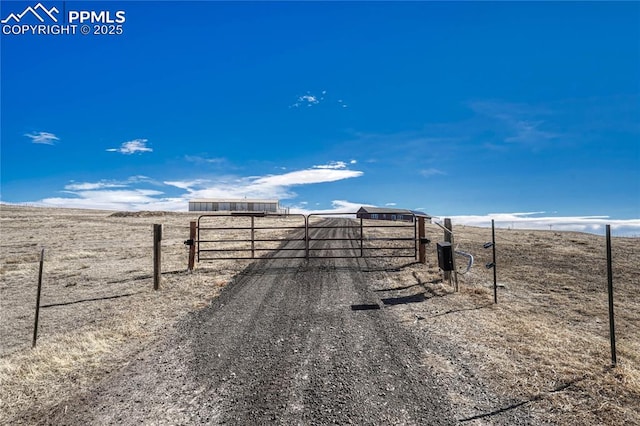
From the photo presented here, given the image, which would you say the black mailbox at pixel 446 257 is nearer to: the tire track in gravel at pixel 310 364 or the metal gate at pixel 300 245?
the metal gate at pixel 300 245

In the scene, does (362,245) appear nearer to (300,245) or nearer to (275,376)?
(300,245)

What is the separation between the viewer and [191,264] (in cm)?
1206

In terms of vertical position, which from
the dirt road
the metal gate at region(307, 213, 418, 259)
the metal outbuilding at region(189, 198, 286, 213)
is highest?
the metal outbuilding at region(189, 198, 286, 213)

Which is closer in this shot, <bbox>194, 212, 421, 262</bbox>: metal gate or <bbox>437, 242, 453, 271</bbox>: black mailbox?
<bbox>437, 242, 453, 271</bbox>: black mailbox

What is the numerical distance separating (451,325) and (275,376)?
3569mm

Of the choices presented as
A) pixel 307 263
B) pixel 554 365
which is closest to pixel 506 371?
pixel 554 365

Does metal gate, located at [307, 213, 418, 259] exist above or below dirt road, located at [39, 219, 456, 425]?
above

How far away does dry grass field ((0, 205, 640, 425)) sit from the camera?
4.08 meters

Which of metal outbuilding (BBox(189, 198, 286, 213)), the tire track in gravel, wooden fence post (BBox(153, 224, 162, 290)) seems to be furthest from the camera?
metal outbuilding (BBox(189, 198, 286, 213))

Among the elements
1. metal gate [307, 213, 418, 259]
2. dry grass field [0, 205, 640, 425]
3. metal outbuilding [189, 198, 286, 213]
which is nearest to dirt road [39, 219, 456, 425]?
dry grass field [0, 205, 640, 425]

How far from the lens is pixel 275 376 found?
445cm

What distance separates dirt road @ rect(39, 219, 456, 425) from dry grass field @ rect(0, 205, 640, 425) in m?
0.40

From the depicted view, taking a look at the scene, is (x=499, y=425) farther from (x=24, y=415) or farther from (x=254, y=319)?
(x=24, y=415)

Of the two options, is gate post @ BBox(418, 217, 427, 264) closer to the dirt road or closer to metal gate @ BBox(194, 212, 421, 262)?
metal gate @ BBox(194, 212, 421, 262)
